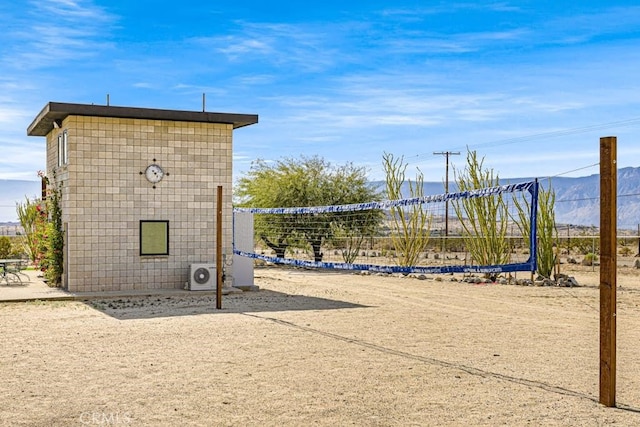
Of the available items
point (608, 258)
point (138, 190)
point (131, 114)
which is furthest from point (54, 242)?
point (608, 258)

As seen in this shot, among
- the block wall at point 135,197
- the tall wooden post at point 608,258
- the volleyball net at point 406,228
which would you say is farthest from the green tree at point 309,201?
the tall wooden post at point 608,258

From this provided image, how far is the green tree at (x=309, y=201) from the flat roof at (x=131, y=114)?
11977mm

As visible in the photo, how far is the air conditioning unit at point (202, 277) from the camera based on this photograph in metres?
17.8

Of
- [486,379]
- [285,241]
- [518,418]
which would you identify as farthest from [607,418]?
[285,241]

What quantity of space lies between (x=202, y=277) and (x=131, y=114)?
3915 millimetres

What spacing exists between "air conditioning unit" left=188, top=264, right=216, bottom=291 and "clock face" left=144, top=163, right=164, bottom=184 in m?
2.08

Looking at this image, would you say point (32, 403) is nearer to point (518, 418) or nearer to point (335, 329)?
point (518, 418)

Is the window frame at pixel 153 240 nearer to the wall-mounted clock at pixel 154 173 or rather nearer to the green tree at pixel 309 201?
the wall-mounted clock at pixel 154 173

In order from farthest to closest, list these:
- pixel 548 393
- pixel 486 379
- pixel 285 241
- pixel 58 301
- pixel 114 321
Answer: pixel 285 241 → pixel 58 301 → pixel 114 321 → pixel 486 379 → pixel 548 393

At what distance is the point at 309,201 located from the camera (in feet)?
104

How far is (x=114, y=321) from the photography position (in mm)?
13258

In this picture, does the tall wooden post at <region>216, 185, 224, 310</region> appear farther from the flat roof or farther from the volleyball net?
the flat roof

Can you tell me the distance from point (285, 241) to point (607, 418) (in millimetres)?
25209

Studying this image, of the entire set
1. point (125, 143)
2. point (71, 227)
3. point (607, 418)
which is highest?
point (125, 143)
